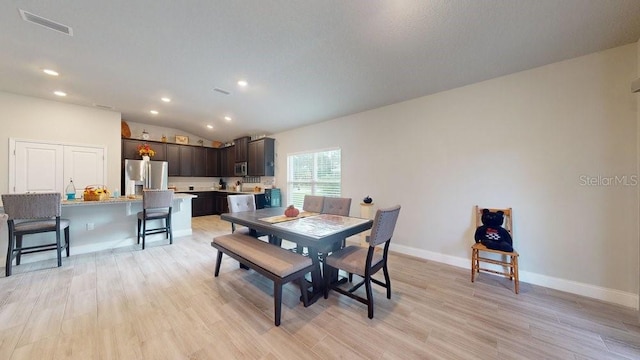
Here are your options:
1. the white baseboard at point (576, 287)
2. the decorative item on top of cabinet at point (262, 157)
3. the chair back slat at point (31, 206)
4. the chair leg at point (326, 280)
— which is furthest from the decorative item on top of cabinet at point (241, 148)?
the white baseboard at point (576, 287)

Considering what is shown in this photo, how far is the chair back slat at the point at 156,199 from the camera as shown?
3561 millimetres

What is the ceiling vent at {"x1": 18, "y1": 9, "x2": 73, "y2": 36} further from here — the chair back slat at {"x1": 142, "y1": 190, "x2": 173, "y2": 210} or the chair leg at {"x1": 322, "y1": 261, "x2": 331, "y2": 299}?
the chair leg at {"x1": 322, "y1": 261, "x2": 331, "y2": 299}

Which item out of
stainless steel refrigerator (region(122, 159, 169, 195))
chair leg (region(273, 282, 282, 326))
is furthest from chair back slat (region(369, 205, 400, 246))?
stainless steel refrigerator (region(122, 159, 169, 195))

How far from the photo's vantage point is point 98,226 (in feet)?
11.8

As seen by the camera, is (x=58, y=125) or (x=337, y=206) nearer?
(x=337, y=206)

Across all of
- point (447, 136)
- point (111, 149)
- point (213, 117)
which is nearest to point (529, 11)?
point (447, 136)

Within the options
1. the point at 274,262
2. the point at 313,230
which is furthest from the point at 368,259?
the point at 274,262

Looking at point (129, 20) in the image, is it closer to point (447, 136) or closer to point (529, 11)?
point (529, 11)

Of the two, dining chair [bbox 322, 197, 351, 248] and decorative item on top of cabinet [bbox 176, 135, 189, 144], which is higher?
decorative item on top of cabinet [bbox 176, 135, 189, 144]

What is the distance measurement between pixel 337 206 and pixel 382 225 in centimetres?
122

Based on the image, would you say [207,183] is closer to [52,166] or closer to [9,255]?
[52,166]

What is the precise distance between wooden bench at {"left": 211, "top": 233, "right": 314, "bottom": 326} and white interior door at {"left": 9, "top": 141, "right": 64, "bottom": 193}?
4.15 meters

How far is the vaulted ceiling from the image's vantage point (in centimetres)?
176

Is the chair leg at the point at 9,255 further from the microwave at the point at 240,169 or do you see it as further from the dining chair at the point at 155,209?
the microwave at the point at 240,169
